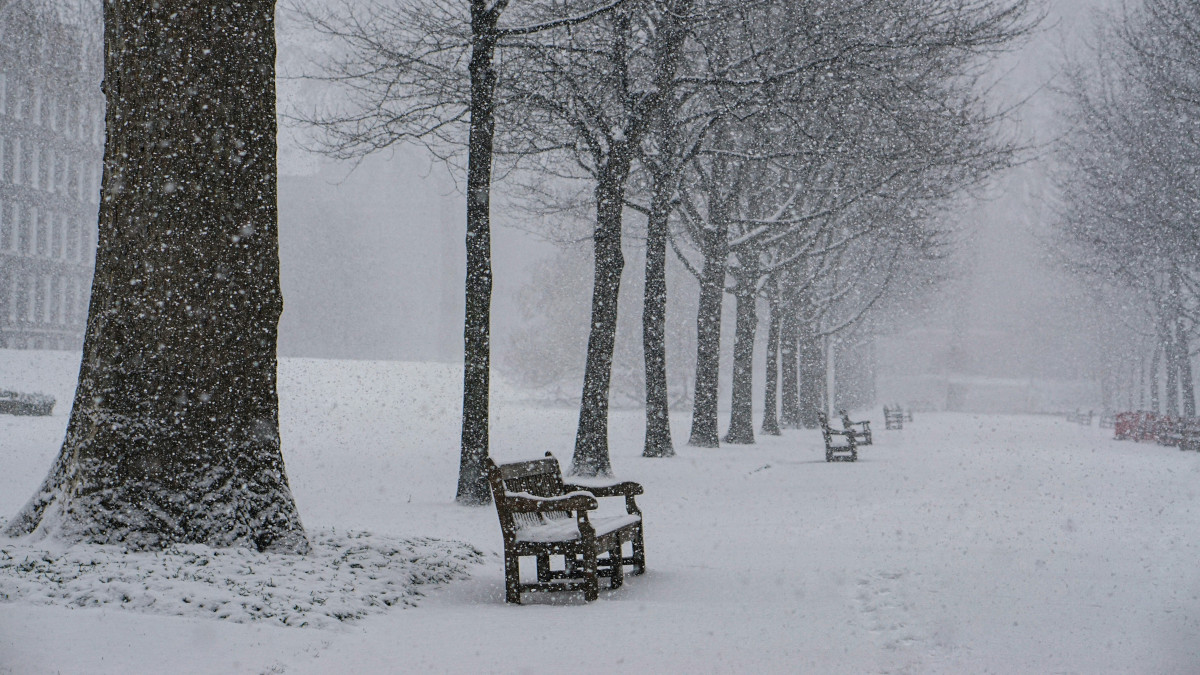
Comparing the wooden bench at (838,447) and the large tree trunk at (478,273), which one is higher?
the large tree trunk at (478,273)

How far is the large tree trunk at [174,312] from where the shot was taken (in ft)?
22.2

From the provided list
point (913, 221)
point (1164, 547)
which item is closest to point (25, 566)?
point (1164, 547)

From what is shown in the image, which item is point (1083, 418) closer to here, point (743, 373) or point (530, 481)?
point (743, 373)

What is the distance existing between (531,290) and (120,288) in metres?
43.7

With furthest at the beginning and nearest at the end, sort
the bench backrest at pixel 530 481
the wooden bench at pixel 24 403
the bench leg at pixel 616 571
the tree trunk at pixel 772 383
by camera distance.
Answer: the tree trunk at pixel 772 383
the wooden bench at pixel 24 403
the bench leg at pixel 616 571
the bench backrest at pixel 530 481

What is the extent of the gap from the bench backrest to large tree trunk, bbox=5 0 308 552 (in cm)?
140

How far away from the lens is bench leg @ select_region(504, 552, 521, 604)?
6.98 meters

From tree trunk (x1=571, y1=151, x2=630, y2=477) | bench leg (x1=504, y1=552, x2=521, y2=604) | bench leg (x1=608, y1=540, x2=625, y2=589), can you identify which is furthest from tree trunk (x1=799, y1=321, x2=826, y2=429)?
bench leg (x1=504, y1=552, x2=521, y2=604)

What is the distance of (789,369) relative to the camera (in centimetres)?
3284

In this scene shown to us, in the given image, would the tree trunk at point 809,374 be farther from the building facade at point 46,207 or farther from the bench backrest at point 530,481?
the bench backrest at point 530,481

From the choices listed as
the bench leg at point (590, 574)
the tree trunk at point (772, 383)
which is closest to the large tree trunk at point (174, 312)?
the bench leg at point (590, 574)

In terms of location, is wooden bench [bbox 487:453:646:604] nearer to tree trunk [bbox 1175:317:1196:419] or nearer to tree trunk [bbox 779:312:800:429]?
tree trunk [bbox 779:312:800:429]

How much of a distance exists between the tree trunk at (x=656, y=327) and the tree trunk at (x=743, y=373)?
16.0 ft

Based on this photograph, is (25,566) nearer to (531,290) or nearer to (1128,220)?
(1128,220)
